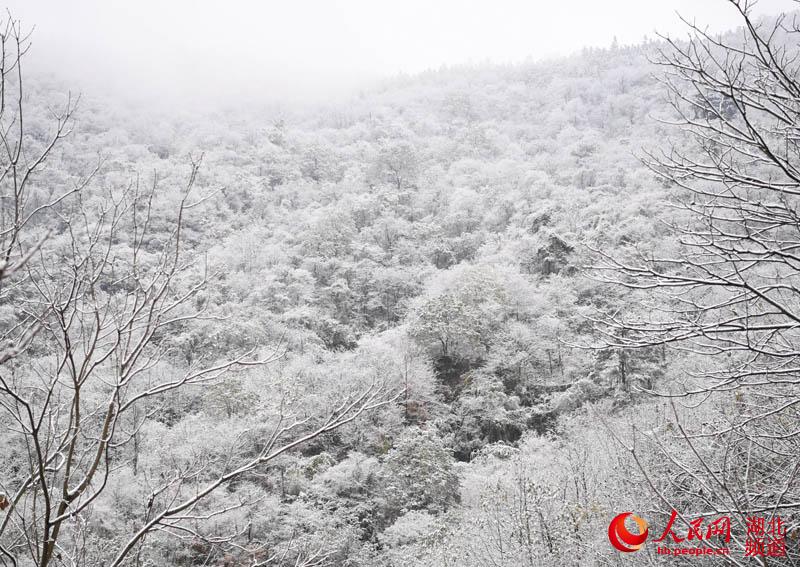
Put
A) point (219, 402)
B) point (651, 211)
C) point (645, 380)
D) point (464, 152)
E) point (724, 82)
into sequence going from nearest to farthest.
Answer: point (724, 82) < point (645, 380) < point (219, 402) < point (651, 211) < point (464, 152)

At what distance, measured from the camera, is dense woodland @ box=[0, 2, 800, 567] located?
1907 mm

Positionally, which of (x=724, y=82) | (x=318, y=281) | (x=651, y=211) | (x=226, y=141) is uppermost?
(x=226, y=141)

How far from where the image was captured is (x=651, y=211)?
884 inches

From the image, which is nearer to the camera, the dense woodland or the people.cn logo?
the dense woodland

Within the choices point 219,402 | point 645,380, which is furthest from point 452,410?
point 219,402

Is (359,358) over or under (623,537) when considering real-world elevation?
under

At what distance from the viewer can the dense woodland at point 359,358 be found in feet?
6.26

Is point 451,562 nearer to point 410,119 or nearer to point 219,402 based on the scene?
point 219,402

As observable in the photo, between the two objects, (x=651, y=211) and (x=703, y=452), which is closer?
(x=703, y=452)

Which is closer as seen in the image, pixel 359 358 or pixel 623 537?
pixel 623 537

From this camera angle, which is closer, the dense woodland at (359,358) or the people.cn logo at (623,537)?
the dense woodland at (359,358)

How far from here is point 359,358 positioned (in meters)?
17.3

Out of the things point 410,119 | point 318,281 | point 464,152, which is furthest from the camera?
point 410,119

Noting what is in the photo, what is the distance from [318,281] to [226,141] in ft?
81.6
